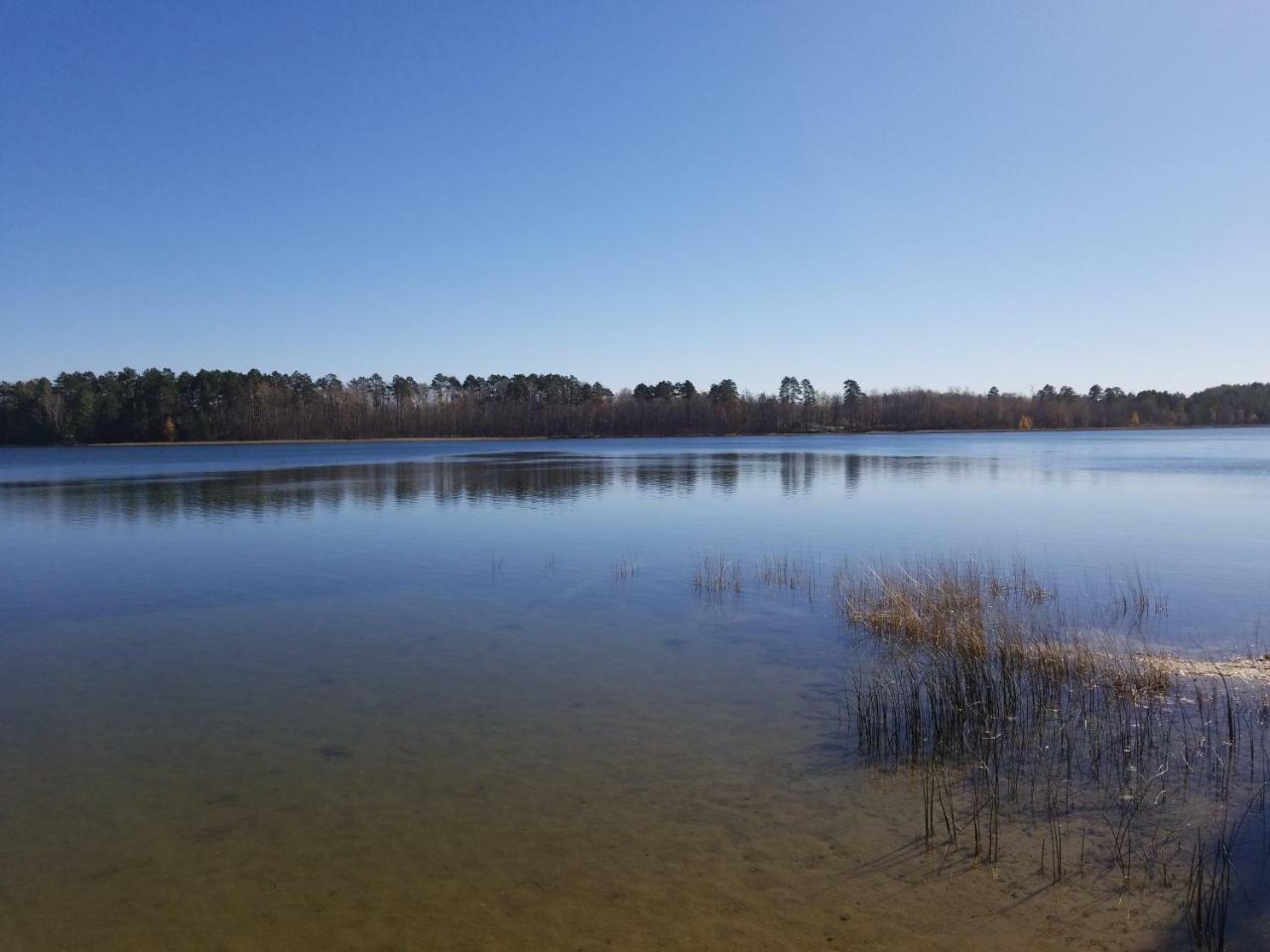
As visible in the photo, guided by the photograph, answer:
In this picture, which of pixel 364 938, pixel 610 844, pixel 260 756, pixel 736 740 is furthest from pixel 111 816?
pixel 736 740

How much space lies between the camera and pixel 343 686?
9.83 m

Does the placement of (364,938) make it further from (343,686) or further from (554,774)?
(343,686)

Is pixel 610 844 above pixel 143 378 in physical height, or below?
below

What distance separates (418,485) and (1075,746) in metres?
36.7

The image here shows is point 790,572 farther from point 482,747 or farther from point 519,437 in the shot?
point 519,437

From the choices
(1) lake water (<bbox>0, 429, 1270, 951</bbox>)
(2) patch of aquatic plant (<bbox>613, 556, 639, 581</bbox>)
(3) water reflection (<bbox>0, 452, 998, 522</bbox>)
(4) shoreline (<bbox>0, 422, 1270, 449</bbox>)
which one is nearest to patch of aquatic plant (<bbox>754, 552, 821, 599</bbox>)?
(1) lake water (<bbox>0, 429, 1270, 951</bbox>)

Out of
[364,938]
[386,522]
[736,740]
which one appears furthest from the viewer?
[386,522]

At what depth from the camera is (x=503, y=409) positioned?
13850 centimetres

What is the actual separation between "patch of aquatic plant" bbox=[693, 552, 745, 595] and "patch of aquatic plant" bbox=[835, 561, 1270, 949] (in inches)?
150

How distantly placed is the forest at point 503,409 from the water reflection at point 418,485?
233 feet

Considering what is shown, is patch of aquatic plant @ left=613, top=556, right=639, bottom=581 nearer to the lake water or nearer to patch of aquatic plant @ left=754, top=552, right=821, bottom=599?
the lake water

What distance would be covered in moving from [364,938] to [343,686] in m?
5.28

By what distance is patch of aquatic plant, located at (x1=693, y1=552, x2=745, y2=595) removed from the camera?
A: 15.3m

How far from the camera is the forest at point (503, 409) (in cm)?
11288
